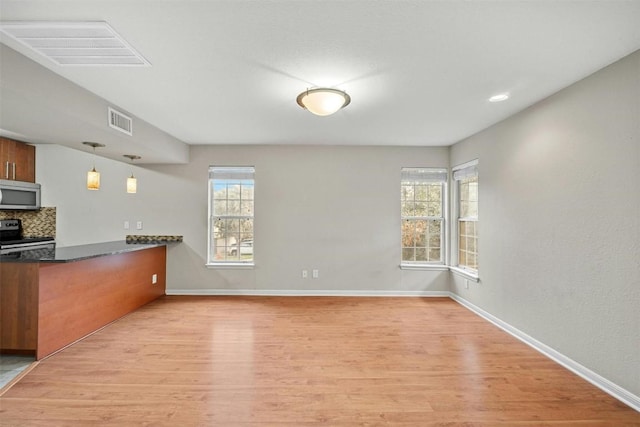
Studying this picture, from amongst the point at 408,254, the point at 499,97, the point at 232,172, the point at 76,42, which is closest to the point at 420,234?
the point at 408,254

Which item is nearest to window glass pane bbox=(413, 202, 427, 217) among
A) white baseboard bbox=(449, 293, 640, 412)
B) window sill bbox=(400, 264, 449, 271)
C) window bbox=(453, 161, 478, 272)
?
window bbox=(453, 161, 478, 272)

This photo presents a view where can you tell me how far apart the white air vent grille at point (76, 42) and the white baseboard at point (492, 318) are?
3.45 metres

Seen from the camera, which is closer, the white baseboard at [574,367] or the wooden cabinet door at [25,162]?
the white baseboard at [574,367]

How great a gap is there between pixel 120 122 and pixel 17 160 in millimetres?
2963

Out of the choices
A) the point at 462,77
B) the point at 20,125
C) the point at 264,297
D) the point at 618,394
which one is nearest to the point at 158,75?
the point at 20,125

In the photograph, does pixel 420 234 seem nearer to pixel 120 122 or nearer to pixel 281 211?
pixel 281 211

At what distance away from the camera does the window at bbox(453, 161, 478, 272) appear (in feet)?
12.9

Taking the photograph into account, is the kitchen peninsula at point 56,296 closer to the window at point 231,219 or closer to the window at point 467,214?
the window at point 231,219

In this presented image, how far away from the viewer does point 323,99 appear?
2252 mm

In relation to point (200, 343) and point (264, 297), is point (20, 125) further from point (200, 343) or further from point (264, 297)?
point (264, 297)

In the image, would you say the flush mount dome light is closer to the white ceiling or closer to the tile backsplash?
the white ceiling

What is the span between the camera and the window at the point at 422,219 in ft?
15.0

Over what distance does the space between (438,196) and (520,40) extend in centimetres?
307

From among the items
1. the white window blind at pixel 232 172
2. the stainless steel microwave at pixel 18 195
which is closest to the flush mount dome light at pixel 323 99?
the white window blind at pixel 232 172
